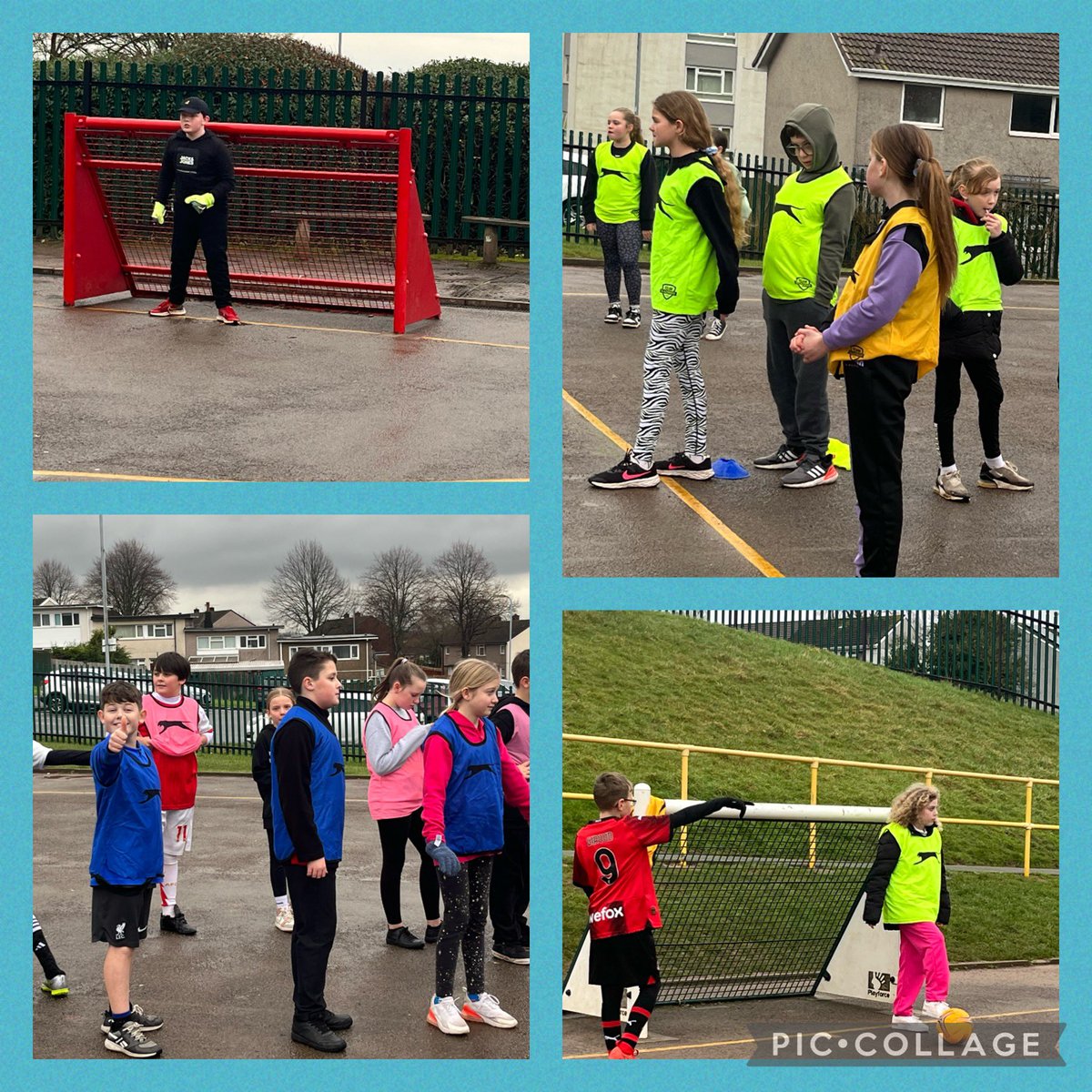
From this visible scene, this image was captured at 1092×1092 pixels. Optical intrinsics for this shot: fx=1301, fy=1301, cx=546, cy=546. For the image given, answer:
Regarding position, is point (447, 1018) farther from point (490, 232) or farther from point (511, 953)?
point (490, 232)

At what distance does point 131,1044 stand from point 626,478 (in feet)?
11.5

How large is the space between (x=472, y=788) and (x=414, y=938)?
1.66 meters

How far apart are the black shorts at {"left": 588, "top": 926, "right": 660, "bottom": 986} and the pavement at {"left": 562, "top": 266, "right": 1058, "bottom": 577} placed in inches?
61.7

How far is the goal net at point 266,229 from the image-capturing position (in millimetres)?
10789

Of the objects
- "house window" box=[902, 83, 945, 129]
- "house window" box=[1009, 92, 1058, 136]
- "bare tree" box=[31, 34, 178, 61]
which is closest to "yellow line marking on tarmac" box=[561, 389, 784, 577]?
"bare tree" box=[31, 34, 178, 61]

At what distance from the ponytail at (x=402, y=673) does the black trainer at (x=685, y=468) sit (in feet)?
5.76

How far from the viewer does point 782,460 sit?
728cm

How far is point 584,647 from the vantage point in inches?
447

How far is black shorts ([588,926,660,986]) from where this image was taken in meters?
5.25

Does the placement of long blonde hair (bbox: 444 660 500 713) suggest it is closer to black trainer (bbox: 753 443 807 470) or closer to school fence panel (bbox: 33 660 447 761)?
black trainer (bbox: 753 443 807 470)

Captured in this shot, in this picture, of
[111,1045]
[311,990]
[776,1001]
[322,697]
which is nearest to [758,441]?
[776,1001]

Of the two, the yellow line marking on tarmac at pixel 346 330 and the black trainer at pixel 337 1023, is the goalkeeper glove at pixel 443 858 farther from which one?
the yellow line marking on tarmac at pixel 346 330

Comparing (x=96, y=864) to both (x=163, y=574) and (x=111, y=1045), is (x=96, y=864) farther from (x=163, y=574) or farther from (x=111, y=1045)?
(x=163, y=574)

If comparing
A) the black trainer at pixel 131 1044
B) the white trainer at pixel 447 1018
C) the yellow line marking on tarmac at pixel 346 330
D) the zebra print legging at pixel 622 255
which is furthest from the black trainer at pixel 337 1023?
the zebra print legging at pixel 622 255
